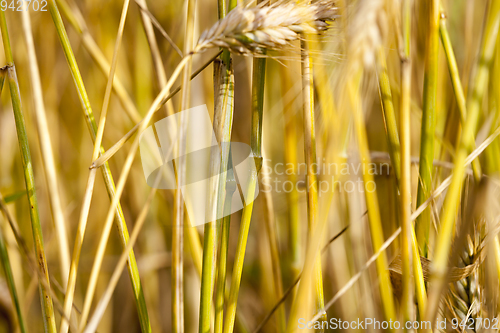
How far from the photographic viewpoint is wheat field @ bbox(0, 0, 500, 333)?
244 millimetres

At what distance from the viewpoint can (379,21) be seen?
211mm

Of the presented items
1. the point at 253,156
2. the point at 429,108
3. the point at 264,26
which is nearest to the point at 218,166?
the point at 253,156

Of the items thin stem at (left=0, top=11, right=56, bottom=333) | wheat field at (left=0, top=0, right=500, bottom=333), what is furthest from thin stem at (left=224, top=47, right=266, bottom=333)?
thin stem at (left=0, top=11, right=56, bottom=333)

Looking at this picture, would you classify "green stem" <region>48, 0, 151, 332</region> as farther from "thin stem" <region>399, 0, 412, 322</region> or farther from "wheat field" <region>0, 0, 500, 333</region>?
"thin stem" <region>399, 0, 412, 322</region>

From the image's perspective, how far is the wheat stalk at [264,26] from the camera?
0.80 ft

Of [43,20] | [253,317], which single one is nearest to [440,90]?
[253,317]

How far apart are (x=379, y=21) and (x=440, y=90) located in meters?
0.41

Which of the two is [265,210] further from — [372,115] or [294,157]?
[372,115]

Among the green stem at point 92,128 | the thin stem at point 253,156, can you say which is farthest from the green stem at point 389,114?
the green stem at point 92,128

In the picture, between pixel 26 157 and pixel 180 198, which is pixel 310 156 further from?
pixel 26 157

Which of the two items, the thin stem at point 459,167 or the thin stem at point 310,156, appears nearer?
the thin stem at point 459,167

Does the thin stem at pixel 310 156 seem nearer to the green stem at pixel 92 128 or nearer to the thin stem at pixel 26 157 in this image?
the green stem at pixel 92 128

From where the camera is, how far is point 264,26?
25cm

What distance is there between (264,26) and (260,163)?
149 millimetres
